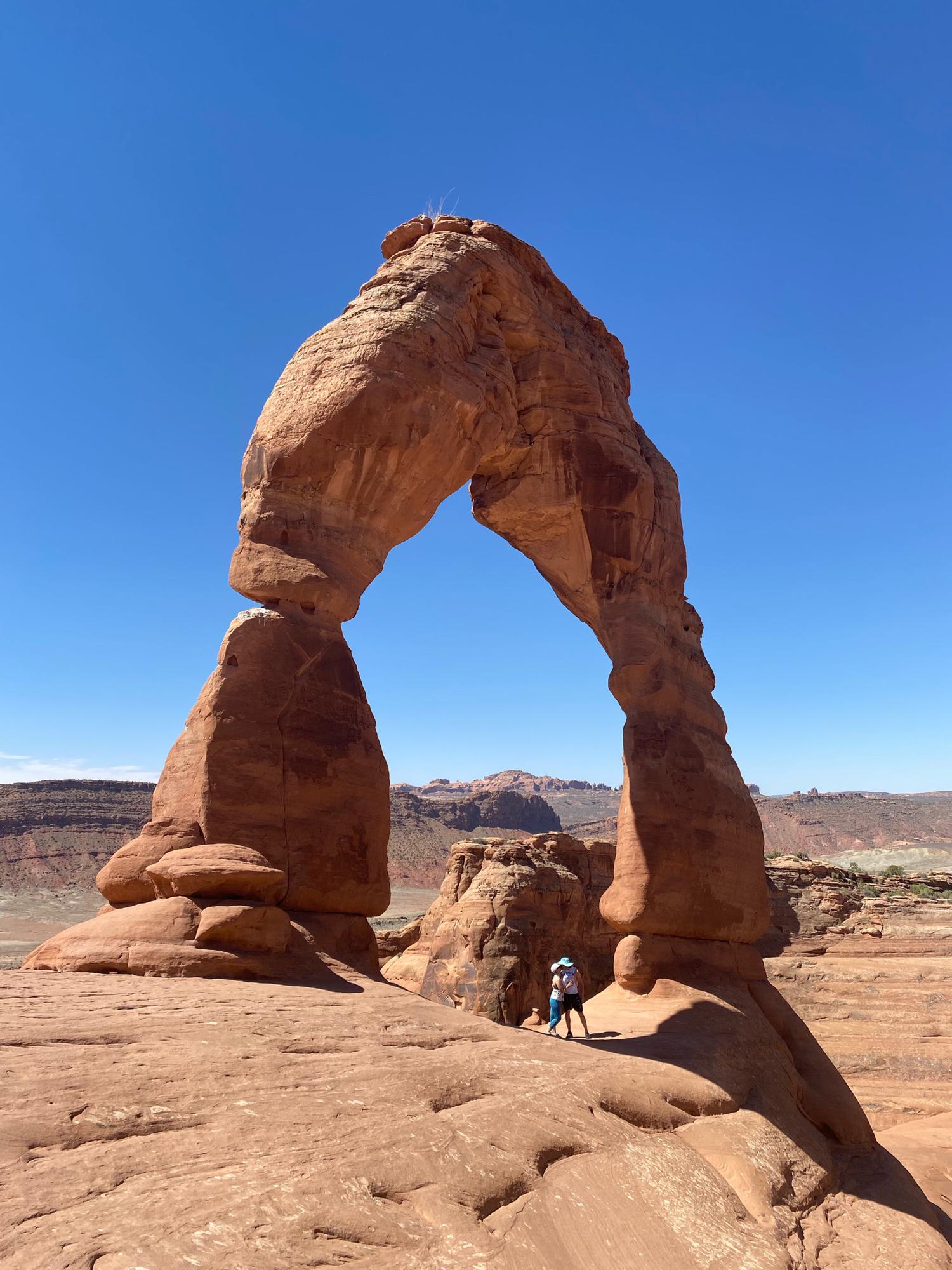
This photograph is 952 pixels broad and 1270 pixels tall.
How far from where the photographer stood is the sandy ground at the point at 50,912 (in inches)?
1304

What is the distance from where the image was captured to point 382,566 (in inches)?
381

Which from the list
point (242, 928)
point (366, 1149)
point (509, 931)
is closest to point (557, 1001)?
point (242, 928)

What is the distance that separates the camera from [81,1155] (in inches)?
131

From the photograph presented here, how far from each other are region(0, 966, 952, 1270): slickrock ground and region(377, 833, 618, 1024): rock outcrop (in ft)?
27.6

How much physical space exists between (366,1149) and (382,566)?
255 inches

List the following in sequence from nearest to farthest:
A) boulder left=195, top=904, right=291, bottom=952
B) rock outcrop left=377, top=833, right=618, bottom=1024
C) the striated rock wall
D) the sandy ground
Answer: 1. boulder left=195, top=904, right=291, bottom=952
2. rock outcrop left=377, top=833, right=618, bottom=1024
3. the sandy ground
4. the striated rock wall

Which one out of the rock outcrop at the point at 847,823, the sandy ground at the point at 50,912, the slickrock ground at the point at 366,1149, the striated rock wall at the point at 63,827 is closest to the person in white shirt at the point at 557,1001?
the slickrock ground at the point at 366,1149

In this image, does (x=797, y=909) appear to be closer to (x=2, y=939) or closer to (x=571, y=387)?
(x=571, y=387)

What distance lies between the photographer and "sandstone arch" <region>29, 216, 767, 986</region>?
24.8 ft

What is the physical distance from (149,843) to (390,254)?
345 inches

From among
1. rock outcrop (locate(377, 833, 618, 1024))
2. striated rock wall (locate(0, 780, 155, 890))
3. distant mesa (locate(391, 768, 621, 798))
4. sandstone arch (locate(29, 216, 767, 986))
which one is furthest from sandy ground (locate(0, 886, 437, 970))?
distant mesa (locate(391, 768, 621, 798))

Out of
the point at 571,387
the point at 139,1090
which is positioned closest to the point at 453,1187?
the point at 139,1090

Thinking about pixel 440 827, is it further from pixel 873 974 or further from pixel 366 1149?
pixel 366 1149

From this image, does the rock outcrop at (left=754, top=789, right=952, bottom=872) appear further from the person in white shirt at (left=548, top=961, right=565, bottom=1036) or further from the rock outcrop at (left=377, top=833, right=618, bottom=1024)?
the person in white shirt at (left=548, top=961, right=565, bottom=1036)
